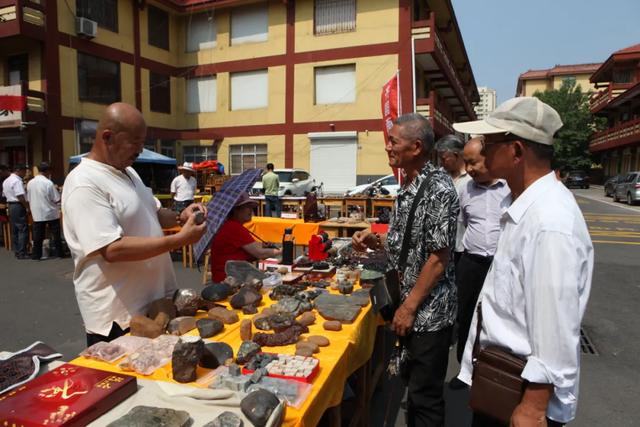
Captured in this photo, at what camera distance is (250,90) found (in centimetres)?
2012

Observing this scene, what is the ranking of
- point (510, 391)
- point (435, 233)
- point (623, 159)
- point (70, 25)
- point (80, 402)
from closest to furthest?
point (80, 402), point (510, 391), point (435, 233), point (70, 25), point (623, 159)

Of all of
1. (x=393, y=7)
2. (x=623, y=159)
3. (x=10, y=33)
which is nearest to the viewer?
(x=10, y=33)

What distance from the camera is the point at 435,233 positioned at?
2.21 m

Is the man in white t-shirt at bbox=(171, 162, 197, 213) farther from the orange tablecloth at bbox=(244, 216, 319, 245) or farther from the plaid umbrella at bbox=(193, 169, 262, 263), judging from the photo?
the plaid umbrella at bbox=(193, 169, 262, 263)

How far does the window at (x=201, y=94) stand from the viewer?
68.8 feet

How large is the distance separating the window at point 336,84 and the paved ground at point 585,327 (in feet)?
40.2

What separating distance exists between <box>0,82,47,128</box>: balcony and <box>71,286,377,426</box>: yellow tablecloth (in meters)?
15.6

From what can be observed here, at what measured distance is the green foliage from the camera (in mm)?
40625

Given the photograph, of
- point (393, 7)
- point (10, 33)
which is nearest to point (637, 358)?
point (393, 7)

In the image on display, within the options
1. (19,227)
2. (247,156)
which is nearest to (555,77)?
(247,156)

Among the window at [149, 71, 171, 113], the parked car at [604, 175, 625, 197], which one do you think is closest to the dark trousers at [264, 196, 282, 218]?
the window at [149, 71, 171, 113]

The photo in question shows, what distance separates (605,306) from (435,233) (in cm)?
464

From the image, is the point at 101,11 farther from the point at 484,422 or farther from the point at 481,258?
the point at 484,422

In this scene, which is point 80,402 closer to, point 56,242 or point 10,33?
point 56,242
